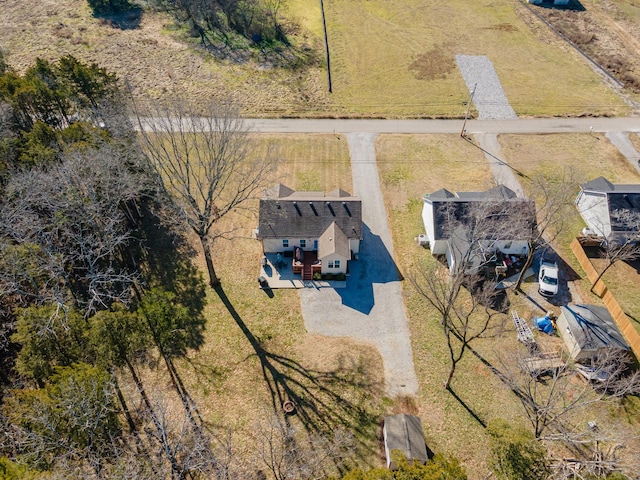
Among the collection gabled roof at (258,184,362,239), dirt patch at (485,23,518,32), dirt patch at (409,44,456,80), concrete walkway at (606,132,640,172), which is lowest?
concrete walkway at (606,132,640,172)

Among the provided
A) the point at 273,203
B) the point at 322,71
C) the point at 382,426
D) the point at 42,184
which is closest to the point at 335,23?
the point at 322,71

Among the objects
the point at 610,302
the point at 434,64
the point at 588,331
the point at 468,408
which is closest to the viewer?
the point at 468,408

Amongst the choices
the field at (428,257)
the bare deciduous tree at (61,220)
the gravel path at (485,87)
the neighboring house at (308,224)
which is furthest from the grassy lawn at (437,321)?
the bare deciduous tree at (61,220)

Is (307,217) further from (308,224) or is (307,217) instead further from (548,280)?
(548,280)

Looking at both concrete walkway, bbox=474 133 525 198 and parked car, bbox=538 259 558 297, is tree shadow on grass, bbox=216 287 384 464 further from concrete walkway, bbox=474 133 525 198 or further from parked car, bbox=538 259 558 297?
concrete walkway, bbox=474 133 525 198

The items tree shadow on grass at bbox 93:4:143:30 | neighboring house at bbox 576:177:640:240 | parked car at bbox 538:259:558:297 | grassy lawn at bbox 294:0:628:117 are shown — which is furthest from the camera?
tree shadow on grass at bbox 93:4:143:30

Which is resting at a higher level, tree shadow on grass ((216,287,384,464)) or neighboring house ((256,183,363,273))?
neighboring house ((256,183,363,273))

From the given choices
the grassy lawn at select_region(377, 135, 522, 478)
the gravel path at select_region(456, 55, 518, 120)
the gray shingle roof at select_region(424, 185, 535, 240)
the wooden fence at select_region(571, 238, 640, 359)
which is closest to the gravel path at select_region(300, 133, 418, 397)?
the grassy lawn at select_region(377, 135, 522, 478)

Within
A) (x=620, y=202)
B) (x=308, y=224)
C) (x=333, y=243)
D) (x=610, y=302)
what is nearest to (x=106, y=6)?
(x=308, y=224)
